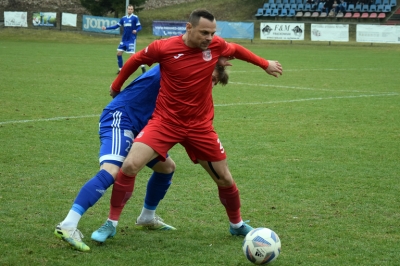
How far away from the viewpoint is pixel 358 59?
2744 centimetres

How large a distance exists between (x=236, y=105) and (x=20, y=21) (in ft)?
103

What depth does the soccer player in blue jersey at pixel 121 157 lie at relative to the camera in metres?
4.84

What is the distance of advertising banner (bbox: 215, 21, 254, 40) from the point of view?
3916 centimetres

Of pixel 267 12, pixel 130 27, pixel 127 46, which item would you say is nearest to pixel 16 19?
pixel 267 12

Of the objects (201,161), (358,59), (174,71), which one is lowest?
(358,59)

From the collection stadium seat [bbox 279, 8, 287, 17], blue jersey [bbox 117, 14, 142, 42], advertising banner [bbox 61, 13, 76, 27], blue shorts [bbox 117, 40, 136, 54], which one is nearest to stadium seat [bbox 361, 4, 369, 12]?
stadium seat [bbox 279, 8, 287, 17]

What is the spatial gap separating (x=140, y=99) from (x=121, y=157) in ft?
1.66

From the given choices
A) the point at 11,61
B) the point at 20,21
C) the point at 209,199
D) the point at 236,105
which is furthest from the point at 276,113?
the point at 20,21

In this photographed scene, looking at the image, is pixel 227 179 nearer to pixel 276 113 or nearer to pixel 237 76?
pixel 276 113

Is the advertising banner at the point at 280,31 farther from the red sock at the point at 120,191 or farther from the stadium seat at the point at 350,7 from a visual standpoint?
the red sock at the point at 120,191

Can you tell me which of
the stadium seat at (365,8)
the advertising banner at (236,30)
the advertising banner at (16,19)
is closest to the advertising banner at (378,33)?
the advertising banner at (236,30)

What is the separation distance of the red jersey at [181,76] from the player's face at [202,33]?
0.34 feet

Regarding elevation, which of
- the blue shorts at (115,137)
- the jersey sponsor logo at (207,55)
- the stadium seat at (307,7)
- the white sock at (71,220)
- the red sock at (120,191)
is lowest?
the stadium seat at (307,7)

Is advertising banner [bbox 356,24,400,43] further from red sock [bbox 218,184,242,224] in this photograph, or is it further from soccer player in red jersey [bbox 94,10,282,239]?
soccer player in red jersey [bbox 94,10,282,239]
